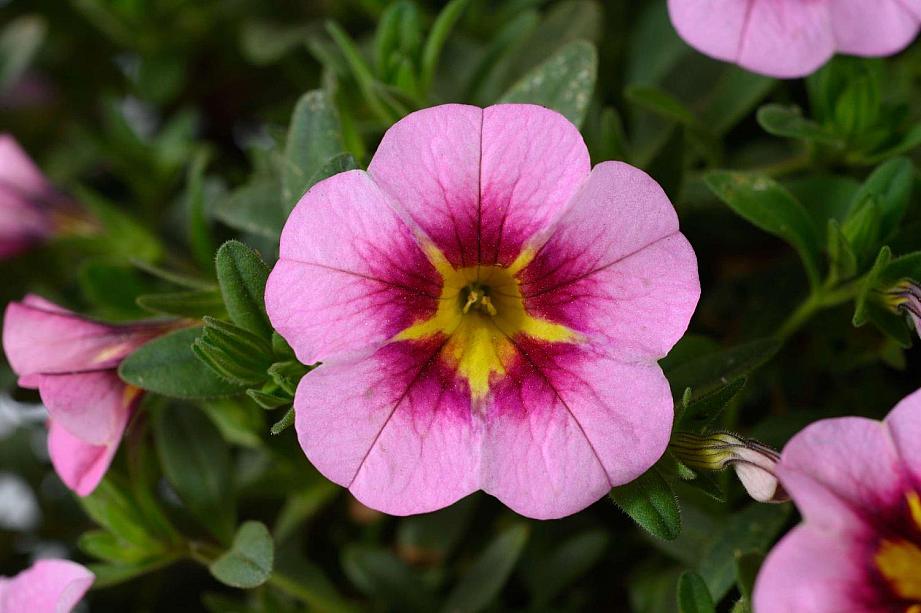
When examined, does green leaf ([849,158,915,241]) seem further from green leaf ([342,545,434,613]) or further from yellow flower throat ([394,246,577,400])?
green leaf ([342,545,434,613])

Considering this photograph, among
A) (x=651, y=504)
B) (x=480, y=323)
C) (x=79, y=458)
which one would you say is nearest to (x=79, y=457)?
(x=79, y=458)

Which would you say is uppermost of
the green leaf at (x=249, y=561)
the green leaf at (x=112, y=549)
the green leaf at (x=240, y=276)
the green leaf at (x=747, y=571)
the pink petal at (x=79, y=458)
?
the green leaf at (x=240, y=276)

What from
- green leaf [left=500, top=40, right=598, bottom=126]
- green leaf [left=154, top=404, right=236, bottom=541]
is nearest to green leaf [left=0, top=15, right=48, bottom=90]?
green leaf [left=154, top=404, right=236, bottom=541]

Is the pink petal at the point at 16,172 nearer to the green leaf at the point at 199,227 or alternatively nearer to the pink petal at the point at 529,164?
the green leaf at the point at 199,227

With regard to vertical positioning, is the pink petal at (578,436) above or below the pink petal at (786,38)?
below

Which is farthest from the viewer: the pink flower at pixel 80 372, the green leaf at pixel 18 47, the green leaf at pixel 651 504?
the green leaf at pixel 18 47

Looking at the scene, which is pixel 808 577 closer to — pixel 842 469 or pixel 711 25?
pixel 842 469

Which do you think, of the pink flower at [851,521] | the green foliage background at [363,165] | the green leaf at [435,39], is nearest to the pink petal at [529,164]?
the green foliage background at [363,165]
